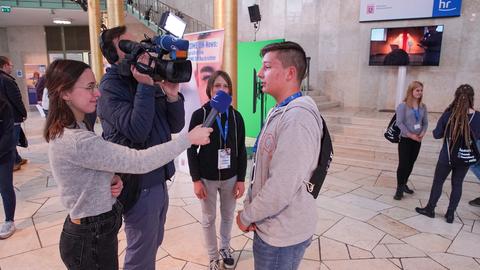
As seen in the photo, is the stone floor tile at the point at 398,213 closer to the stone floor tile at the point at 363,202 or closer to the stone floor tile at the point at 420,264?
the stone floor tile at the point at 363,202

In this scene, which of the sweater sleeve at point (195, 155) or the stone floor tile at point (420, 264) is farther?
the stone floor tile at point (420, 264)

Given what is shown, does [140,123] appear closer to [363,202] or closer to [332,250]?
[332,250]

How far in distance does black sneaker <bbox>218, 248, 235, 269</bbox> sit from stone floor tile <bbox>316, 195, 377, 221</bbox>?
5.58ft

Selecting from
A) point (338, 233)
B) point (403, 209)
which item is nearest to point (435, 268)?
point (338, 233)

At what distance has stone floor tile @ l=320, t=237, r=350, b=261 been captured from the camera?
290 cm

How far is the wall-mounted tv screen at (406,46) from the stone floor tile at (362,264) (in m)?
6.85

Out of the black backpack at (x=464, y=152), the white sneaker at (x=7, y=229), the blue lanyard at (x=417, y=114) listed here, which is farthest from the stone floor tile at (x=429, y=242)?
the white sneaker at (x=7, y=229)

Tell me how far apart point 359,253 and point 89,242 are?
2.41 m

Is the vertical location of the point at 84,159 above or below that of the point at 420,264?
above

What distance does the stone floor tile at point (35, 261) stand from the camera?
2701 mm

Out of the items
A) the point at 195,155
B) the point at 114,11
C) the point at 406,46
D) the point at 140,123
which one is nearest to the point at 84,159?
the point at 140,123

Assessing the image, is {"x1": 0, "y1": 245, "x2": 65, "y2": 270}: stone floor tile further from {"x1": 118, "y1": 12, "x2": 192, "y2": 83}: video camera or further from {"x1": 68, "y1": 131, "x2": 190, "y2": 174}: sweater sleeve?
{"x1": 118, "y1": 12, "x2": 192, "y2": 83}: video camera

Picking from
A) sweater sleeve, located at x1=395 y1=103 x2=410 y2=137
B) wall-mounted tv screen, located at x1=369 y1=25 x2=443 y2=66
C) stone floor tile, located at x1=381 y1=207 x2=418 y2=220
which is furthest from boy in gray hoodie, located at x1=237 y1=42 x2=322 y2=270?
wall-mounted tv screen, located at x1=369 y1=25 x2=443 y2=66

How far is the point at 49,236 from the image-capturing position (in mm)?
3225
